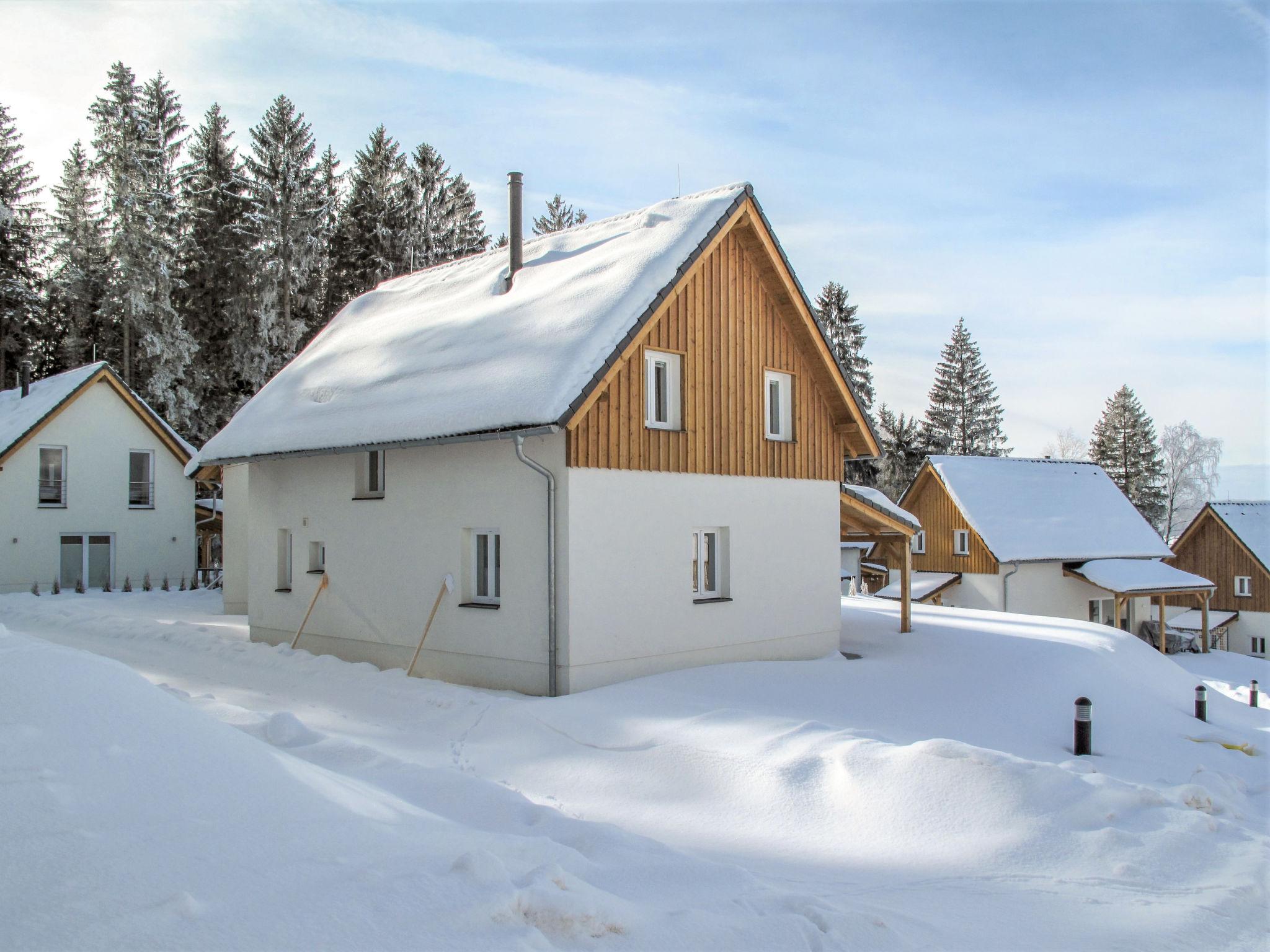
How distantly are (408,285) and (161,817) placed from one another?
1620cm

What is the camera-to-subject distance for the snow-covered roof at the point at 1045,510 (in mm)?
34719

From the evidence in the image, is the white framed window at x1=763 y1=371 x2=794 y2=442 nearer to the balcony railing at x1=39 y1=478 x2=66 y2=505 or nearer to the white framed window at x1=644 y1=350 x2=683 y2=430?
the white framed window at x1=644 y1=350 x2=683 y2=430

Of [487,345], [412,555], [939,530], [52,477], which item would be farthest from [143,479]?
[939,530]

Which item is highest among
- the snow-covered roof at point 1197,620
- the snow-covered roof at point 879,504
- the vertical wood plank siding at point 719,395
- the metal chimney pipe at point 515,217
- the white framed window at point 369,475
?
the metal chimney pipe at point 515,217

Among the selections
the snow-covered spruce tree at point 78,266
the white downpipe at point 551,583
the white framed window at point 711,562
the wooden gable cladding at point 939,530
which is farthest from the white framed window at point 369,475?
the snow-covered spruce tree at point 78,266

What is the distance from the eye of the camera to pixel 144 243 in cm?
3653

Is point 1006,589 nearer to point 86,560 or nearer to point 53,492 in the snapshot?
point 86,560

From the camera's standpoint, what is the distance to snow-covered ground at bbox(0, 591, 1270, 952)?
408cm

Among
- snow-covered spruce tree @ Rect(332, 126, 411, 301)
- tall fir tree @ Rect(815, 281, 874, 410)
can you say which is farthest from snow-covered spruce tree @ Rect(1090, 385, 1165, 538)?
snow-covered spruce tree @ Rect(332, 126, 411, 301)

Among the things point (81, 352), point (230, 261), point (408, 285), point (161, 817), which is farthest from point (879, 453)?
point (81, 352)

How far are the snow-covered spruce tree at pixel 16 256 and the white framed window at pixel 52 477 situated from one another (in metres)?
15.2

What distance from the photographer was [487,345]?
13.7m

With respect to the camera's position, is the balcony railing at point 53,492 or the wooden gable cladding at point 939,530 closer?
the balcony railing at point 53,492

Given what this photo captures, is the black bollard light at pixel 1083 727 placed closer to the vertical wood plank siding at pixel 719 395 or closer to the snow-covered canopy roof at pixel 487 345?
the vertical wood plank siding at pixel 719 395
